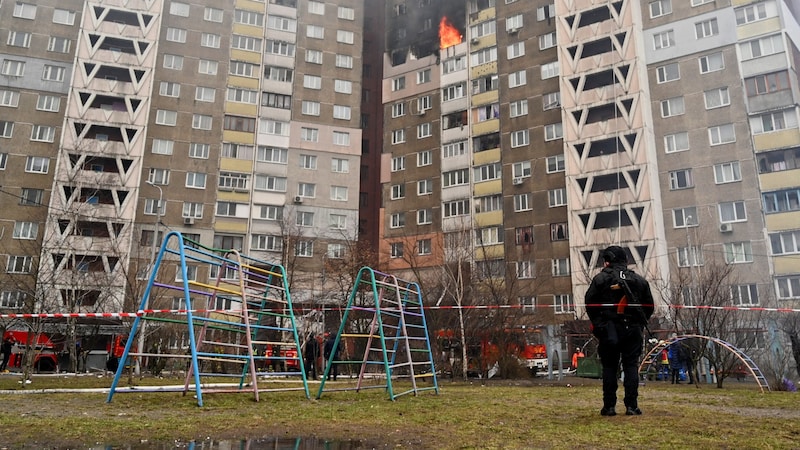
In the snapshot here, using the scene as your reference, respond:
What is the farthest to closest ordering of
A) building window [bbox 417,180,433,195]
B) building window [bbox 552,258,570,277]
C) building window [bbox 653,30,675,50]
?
1. building window [bbox 417,180,433,195]
2. building window [bbox 552,258,570,277]
3. building window [bbox 653,30,675,50]

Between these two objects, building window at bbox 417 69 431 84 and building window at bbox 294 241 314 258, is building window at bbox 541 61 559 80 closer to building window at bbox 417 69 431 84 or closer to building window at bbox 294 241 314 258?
building window at bbox 417 69 431 84

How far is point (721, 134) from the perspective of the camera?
47500 millimetres

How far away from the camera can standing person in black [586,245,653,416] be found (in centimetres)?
852

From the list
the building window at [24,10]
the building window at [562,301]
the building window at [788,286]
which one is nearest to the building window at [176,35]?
the building window at [24,10]

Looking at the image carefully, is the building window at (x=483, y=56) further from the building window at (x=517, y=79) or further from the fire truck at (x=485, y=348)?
the fire truck at (x=485, y=348)

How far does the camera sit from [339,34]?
227ft

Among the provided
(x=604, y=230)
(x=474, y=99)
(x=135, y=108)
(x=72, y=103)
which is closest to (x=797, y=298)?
(x=604, y=230)

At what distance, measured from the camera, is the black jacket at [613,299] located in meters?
8.66

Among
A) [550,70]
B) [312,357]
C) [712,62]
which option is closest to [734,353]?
[312,357]

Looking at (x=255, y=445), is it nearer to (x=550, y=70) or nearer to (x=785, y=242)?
(x=785, y=242)

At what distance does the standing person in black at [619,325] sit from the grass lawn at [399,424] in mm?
455

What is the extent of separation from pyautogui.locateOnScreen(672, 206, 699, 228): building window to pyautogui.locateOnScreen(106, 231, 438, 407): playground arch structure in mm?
26823

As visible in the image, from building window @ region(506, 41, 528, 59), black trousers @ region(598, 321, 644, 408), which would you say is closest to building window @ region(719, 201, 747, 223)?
building window @ region(506, 41, 528, 59)

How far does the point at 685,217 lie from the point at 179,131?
49.6 m
